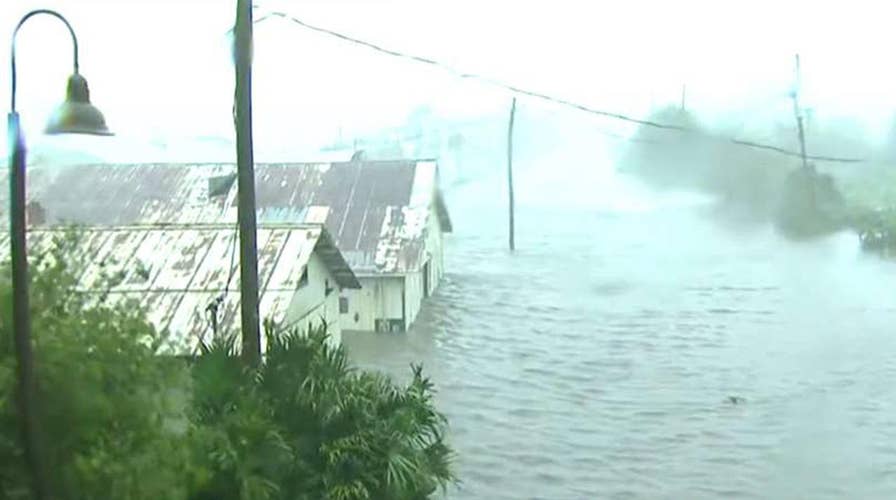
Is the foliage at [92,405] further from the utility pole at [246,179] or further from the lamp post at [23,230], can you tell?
the utility pole at [246,179]

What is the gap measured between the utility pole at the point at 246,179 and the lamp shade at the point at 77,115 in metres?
3.35

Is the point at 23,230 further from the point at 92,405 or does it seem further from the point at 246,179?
the point at 246,179

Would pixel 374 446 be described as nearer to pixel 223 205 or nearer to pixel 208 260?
pixel 208 260

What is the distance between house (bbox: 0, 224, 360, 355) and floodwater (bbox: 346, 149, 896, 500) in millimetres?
3321

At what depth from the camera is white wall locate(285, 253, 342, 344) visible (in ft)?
55.2

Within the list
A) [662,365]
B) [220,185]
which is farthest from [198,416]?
[220,185]

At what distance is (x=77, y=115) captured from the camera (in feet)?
18.8

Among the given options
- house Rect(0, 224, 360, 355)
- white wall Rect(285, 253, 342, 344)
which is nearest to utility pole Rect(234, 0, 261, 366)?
house Rect(0, 224, 360, 355)

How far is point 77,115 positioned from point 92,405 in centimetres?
152

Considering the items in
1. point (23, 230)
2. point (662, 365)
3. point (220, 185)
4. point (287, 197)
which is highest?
point (220, 185)

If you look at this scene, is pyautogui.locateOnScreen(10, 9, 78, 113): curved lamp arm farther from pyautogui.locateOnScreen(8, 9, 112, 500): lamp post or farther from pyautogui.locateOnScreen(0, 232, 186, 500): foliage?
pyautogui.locateOnScreen(0, 232, 186, 500): foliage

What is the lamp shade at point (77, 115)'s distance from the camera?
18.7 ft

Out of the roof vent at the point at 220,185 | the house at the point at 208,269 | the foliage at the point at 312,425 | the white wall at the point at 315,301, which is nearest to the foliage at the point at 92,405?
the foliage at the point at 312,425

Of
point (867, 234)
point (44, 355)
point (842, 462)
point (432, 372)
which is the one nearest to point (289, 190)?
point (432, 372)
